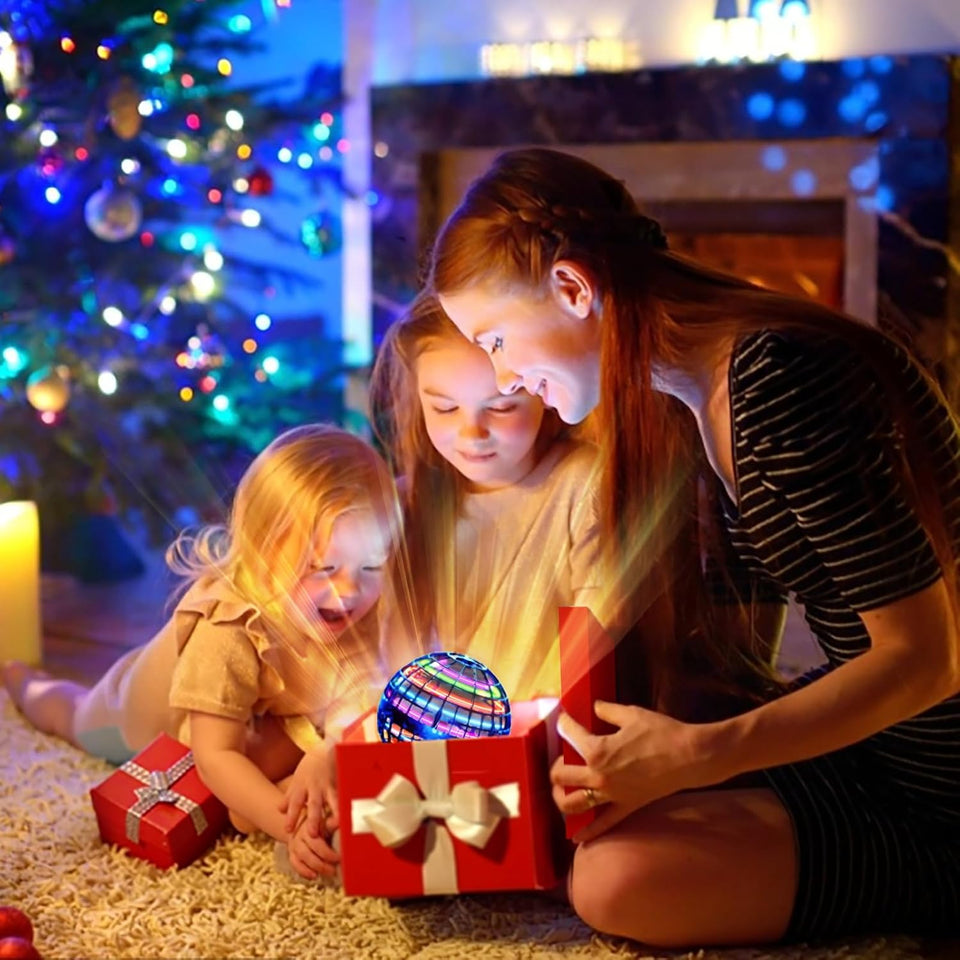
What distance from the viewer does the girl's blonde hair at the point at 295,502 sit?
3.92 ft

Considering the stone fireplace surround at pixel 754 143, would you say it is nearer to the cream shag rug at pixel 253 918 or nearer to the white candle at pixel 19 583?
the white candle at pixel 19 583

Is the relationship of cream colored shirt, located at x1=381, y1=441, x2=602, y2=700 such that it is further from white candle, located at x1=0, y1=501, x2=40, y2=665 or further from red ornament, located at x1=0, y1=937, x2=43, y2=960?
white candle, located at x1=0, y1=501, x2=40, y2=665

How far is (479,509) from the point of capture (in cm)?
121

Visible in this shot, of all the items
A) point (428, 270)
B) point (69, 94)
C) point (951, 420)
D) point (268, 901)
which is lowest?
point (268, 901)

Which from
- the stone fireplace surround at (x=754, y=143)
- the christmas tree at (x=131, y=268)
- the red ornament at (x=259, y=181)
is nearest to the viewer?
the christmas tree at (x=131, y=268)

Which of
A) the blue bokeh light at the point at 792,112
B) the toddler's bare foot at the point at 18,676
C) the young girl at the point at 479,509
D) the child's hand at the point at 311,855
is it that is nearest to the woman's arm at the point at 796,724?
the young girl at the point at 479,509

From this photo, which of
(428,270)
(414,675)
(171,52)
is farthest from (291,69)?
(414,675)

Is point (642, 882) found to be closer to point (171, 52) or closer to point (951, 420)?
point (951, 420)

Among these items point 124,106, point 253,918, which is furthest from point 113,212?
point 253,918

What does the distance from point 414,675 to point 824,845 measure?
1.21 feet

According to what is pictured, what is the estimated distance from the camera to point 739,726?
3.28ft

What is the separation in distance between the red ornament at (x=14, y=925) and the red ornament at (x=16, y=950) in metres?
0.03

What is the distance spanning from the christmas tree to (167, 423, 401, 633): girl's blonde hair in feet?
3.08

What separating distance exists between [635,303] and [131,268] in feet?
5.20
